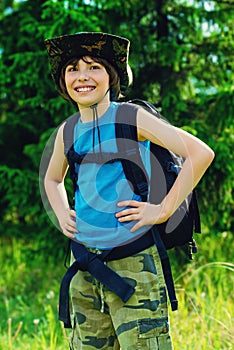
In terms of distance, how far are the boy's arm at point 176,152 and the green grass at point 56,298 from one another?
2.15 ft

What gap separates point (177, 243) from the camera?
230 cm

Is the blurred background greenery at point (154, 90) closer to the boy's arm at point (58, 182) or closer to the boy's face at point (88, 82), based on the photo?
the boy's arm at point (58, 182)

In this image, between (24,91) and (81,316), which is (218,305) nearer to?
(81,316)

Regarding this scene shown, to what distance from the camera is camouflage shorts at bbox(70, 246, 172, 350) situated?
85.9 inches

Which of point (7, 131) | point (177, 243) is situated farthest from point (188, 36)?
point (177, 243)

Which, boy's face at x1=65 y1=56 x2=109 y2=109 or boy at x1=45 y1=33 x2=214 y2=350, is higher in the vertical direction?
boy's face at x1=65 y1=56 x2=109 y2=109

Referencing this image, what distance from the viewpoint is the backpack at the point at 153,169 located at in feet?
7.32

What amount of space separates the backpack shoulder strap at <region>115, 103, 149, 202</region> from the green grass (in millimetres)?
723

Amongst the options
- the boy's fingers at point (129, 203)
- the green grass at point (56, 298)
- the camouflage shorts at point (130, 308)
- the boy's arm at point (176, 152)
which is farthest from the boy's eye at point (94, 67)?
the green grass at point (56, 298)

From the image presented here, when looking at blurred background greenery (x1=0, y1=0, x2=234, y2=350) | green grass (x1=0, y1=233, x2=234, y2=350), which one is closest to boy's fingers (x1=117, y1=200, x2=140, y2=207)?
green grass (x1=0, y1=233, x2=234, y2=350)

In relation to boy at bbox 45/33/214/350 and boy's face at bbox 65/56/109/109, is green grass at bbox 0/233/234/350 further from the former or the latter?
boy's face at bbox 65/56/109/109

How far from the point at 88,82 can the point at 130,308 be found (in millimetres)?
848

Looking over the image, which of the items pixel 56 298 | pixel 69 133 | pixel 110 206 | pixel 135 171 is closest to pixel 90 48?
pixel 69 133

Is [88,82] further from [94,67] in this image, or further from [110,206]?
[110,206]
